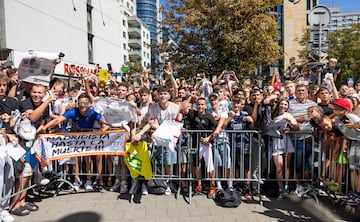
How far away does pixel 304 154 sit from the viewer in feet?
18.1

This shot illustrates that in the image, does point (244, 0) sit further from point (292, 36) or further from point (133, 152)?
point (292, 36)

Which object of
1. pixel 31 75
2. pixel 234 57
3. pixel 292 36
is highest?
A: pixel 292 36

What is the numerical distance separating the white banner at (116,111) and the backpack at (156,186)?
4.10ft

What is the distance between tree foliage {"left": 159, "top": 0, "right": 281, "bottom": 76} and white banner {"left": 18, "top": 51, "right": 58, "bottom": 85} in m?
11.6

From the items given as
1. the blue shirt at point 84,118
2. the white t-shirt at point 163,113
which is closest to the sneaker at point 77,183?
the blue shirt at point 84,118

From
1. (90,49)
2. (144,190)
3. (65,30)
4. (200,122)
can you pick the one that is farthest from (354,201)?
(90,49)

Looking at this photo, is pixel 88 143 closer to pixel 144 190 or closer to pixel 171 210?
pixel 144 190

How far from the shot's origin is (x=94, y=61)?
34.9 metres

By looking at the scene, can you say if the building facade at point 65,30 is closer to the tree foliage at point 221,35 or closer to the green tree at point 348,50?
the tree foliage at point 221,35

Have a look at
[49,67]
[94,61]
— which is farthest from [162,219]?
[94,61]

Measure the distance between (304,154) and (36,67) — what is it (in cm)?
499

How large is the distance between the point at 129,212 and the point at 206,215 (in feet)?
4.14

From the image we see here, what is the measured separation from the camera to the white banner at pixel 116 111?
18.9 ft

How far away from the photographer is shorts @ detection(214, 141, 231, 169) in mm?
5689
